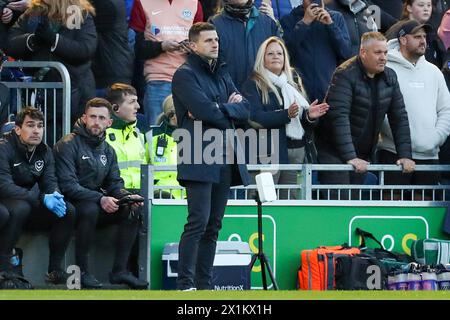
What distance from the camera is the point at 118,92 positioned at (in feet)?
52.0

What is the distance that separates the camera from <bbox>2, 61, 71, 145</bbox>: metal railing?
1561cm

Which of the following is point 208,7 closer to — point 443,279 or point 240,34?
point 240,34

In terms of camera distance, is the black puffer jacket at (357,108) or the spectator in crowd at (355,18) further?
the spectator in crowd at (355,18)

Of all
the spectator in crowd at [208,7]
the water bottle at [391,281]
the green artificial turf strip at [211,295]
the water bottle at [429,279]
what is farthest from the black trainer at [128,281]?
the spectator in crowd at [208,7]

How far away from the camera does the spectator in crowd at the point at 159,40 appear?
16922mm

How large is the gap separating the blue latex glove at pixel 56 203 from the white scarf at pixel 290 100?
104 inches

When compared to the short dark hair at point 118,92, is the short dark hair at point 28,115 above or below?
below

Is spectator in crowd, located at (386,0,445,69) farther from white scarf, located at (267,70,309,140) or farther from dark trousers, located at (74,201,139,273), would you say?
dark trousers, located at (74,201,139,273)

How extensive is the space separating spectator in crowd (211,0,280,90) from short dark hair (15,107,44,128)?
7.58 feet

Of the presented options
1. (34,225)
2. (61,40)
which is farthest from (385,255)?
(61,40)

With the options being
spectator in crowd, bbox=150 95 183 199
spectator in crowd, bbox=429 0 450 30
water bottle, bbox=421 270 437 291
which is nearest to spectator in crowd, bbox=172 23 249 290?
spectator in crowd, bbox=150 95 183 199

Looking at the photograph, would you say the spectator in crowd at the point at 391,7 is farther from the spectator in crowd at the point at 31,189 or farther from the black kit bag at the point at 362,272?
the spectator in crowd at the point at 31,189
